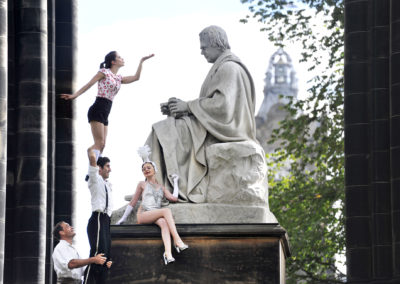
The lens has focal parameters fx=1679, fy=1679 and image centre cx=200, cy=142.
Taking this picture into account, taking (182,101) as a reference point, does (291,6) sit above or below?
above

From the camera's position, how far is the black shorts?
2016 centimetres

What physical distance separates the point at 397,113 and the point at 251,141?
172 inches

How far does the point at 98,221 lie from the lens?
17.9 m

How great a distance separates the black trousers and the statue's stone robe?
1731 millimetres

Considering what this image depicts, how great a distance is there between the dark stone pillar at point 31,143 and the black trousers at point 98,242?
527cm

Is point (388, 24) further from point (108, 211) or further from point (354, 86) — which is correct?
point (108, 211)

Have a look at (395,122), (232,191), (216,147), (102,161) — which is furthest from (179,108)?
(395,122)

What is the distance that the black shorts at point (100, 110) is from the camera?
20156 millimetres

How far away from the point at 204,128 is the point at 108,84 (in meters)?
1.26

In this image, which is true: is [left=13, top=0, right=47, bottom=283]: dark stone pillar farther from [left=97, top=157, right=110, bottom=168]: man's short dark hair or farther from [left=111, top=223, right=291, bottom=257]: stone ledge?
[left=97, top=157, right=110, bottom=168]: man's short dark hair

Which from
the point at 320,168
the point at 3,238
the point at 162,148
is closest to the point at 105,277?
the point at 162,148

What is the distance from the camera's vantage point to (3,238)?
2166 centimetres

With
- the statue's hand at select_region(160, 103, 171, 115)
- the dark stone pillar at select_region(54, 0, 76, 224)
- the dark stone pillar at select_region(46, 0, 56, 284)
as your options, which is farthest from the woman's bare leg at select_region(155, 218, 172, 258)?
the dark stone pillar at select_region(54, 0, 76, 224)

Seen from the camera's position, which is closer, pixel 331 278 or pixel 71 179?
pixel 71 179
